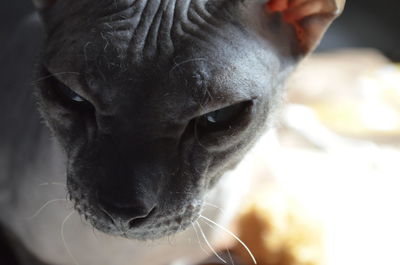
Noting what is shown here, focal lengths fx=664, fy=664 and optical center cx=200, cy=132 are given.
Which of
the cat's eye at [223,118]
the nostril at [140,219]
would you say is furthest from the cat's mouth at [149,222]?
the cat's eye at [223,118]

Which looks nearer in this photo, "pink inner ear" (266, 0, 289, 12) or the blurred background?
"pink inner ear" (266, 0, 289, 12)

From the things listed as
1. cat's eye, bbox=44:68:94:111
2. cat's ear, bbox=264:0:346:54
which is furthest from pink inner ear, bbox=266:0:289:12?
cat's eye, bbox=44:68:94:111

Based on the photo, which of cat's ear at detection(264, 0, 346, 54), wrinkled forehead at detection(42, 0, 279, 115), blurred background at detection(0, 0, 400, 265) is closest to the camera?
wrinkled forehead at detection(42, 0, 279, 115)

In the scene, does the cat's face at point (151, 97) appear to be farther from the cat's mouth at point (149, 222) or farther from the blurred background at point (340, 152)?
the blurred background at point (340, 152)

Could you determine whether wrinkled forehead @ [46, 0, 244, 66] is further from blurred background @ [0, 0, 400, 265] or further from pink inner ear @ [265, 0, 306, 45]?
blurred background @ [0, 0, 400, 265]

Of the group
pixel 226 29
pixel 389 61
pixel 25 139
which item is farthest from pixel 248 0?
pixel 389 61

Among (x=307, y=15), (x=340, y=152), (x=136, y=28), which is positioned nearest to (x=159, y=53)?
(x=136, y=28)

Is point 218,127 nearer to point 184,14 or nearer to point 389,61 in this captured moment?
point 184,14
